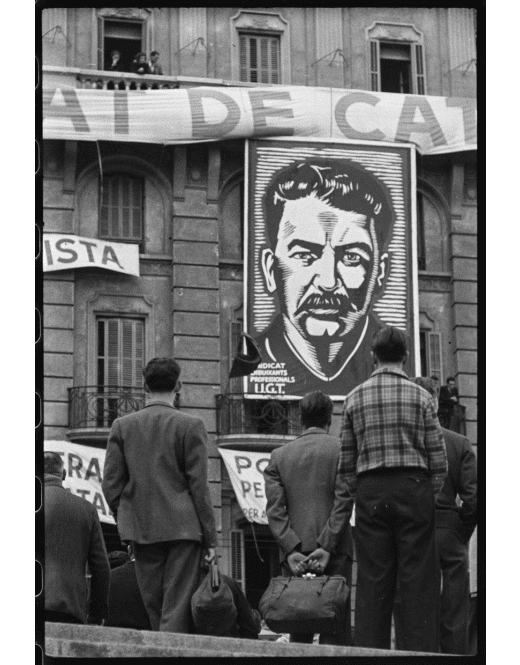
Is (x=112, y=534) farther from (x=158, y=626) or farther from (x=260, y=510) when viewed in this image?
(x=158, y=626)

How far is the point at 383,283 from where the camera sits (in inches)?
798

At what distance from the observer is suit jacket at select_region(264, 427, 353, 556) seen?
812cm

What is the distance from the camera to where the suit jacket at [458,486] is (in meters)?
8.34

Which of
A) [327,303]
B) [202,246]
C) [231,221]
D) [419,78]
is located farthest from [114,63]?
[327,303]

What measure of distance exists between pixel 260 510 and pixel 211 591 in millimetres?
14452

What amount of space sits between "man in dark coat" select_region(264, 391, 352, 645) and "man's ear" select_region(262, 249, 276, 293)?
12.7 m

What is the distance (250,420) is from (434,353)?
3296mm

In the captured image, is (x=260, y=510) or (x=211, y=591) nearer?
(x=211, y=591)

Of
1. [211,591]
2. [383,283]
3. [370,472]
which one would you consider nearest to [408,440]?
[370,472]

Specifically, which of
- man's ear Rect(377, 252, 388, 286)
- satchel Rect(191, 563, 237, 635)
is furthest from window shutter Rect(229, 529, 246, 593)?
satchel Rect(191, 563, 237, 635)

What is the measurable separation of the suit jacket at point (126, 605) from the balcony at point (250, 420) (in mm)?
13987

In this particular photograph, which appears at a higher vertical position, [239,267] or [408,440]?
[239,267]

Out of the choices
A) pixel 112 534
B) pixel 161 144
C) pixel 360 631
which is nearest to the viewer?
pixel 360 631

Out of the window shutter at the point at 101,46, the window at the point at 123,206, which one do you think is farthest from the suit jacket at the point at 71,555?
the window at the point at 123,206
